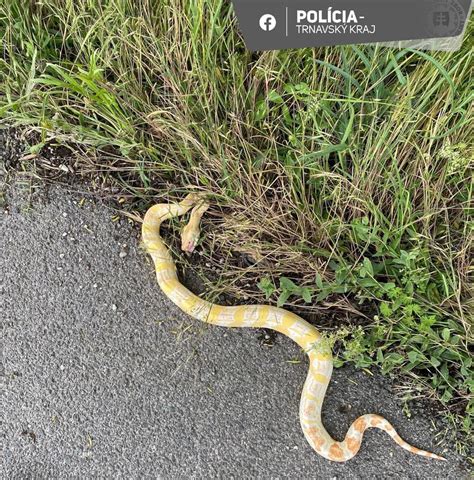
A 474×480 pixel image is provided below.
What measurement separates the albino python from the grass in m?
0.09

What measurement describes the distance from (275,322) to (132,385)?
75 cm

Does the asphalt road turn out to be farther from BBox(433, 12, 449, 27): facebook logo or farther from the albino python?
BBox(433, 12, 449, 27): facebook logo

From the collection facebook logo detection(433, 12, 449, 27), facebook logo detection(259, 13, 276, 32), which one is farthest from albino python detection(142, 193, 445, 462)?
facebook logo detection(433, 12, 449, 27)

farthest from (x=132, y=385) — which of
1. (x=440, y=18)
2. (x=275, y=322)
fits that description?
(x=440, y=18)

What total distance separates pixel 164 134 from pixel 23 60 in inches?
29.2

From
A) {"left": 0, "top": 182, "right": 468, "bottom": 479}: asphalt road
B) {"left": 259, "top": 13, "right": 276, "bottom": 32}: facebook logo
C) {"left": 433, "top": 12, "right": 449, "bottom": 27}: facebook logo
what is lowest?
{"left": 0, "top": 182, "right": 468, "bottom": 479}: asphalt road

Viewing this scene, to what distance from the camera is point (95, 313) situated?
7.79 feet

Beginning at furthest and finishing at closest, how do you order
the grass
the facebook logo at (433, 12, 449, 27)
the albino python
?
the albino python < the grass < the facebook logo at (433, 12, 449, 27)

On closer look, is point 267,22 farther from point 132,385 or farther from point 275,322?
point 132,385

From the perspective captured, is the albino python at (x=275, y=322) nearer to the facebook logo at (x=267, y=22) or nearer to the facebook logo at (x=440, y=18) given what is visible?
the facebook logo at (x=267, y=22)

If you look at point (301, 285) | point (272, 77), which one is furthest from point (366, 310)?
point (272, 77)

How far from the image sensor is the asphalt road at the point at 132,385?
226cm

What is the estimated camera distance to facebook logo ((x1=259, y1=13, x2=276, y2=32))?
1694 millimetres

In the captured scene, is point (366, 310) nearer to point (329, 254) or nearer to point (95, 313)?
point (329, 254)
